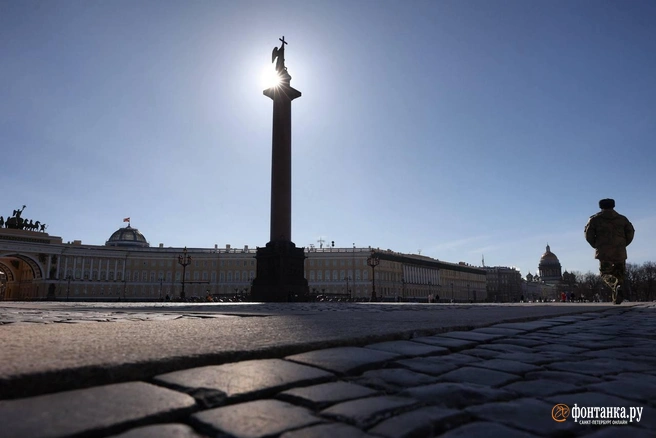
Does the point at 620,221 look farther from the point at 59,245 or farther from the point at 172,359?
the point at 59,245

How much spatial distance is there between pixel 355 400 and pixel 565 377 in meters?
1.37

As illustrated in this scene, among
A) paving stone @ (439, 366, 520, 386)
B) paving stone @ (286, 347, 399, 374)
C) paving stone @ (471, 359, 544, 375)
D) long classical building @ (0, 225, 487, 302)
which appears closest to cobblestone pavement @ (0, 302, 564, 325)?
paving stone @ (286, 347, 399, 374)

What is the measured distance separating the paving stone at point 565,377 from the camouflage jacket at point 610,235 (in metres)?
12.5

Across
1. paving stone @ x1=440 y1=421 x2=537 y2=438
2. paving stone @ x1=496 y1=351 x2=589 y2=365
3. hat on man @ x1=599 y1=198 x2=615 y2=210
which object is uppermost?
hat on man @ x1=599 y1=198 x2=615 y2=210

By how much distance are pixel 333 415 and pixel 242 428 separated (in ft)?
1.15

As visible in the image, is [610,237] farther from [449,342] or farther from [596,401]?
[596,401]

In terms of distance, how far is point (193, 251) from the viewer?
299 feet

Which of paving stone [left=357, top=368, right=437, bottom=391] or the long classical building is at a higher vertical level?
the long classical building

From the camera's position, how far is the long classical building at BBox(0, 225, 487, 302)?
260ft

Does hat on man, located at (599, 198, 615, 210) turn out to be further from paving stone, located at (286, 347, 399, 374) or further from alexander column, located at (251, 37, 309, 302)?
alexander column, located at (251, 37, 309, 302)

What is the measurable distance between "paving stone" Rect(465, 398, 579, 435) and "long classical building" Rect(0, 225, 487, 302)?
77.6 meters

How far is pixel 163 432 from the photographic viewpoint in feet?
4.72

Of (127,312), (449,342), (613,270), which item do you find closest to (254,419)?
A: (449,342)

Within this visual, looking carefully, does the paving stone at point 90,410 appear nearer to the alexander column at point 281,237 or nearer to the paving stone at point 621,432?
the paving stone at point 621,432
